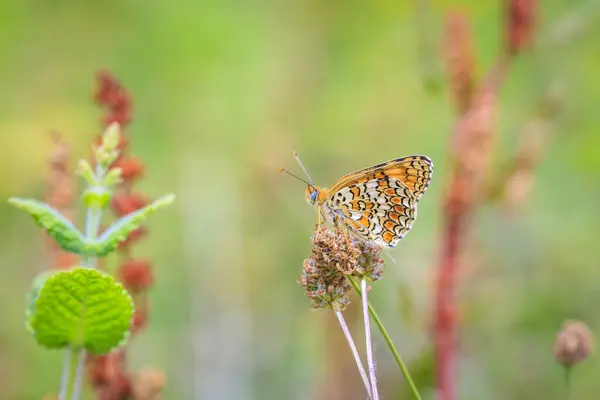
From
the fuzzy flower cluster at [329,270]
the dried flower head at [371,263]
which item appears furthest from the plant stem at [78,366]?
the dried flower head at [371,263]

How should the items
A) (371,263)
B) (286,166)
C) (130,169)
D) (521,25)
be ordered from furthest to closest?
(286,166)
(521,25)
(130,169)
(371,263)

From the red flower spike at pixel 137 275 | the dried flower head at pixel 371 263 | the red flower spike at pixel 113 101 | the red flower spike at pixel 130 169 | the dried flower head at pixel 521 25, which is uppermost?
the dried flower head at pixel 521 25

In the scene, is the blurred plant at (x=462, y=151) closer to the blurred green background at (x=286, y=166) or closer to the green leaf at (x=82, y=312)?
the blurred green background at (x=286, y=166)

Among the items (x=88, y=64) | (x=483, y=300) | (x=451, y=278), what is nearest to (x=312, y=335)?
(x=483, y=300)

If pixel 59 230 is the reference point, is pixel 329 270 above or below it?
below

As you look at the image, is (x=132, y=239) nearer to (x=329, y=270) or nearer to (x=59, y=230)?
(x=59, y=230)

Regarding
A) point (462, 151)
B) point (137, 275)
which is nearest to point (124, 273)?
point (137, 275)
